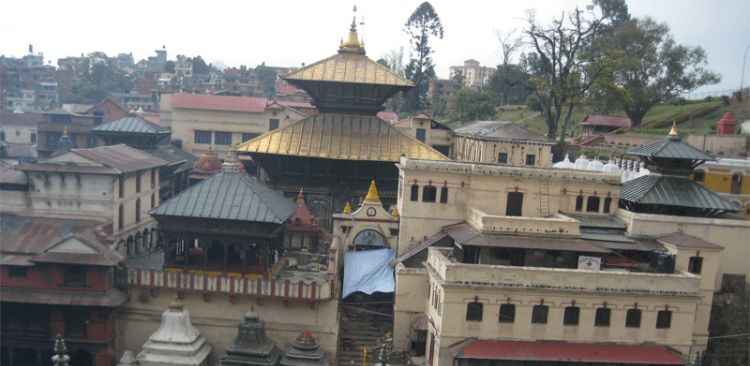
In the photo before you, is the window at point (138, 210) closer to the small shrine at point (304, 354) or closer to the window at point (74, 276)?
the window at point (74, 276)

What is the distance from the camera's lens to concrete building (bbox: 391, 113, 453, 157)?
177ft

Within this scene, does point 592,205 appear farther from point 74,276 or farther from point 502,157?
point 74,276

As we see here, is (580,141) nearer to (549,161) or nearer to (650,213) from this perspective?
(549,161)

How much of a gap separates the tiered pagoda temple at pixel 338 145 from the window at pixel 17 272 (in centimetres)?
1439

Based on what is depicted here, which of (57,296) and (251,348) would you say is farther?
(57,296)

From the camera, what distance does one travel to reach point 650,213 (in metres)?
30.5

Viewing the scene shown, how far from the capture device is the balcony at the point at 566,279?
80.7 ft

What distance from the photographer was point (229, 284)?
26.6 metres

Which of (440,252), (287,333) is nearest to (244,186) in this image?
(287,333)

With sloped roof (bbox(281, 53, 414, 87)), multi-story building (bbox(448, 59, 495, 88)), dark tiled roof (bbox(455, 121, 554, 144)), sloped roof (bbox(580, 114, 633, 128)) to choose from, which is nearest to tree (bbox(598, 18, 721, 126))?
sloped roof (bbox(580, 114, 633, 128))

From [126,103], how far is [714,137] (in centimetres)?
8794

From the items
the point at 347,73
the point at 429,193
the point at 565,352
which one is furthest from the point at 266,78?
the point at 565,352

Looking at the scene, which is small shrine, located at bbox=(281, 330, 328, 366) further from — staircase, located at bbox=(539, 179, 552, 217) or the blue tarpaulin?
staircase, located at bbox=(539, 179, 552, 217)

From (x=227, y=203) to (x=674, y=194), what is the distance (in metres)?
21.2
